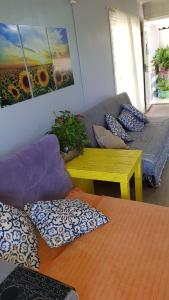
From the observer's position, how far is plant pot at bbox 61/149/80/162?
2.10 m

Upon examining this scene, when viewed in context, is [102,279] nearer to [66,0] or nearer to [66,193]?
[66,193]

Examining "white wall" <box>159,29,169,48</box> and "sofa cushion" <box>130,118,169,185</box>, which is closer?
"sofa cushion" <box>130,118,169,185</box>

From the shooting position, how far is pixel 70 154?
215 cm

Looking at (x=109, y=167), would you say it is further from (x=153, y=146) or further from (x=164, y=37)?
(x=164, y=37)

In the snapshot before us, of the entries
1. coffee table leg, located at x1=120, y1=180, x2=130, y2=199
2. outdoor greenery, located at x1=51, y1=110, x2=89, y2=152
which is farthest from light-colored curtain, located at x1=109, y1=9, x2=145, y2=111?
coffee table leg, located at x1=120, y1=180, x2=130, y2=199

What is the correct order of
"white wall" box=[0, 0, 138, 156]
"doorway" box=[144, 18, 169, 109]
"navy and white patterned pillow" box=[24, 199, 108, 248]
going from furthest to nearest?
1. "doorway" box=[144, 18, 169, 109]
2. "white wall" box=[0, 0, 138, 156]
3. "navy and white patterned pillow" box=[24, 199, 108, 248]

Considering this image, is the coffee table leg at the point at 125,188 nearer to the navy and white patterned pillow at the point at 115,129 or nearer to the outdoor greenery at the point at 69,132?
the outdoor greenery at the point at 69,132

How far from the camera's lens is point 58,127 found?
2109mm

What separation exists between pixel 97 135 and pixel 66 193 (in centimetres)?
92

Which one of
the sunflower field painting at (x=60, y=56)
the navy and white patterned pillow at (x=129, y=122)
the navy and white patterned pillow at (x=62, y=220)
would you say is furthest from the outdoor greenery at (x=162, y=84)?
the navy and white patterned pillow at (x=62, y=220)

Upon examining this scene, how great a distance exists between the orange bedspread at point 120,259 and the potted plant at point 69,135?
0.75 metres

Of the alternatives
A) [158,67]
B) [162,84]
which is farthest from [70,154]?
[158,67]

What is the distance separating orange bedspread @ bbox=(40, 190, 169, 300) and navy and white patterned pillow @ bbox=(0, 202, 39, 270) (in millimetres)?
107

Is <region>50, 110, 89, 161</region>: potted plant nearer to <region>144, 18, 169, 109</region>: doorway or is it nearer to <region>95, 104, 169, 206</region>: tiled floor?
<region>95, 104, 169, 206</region>: tiled floor
